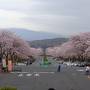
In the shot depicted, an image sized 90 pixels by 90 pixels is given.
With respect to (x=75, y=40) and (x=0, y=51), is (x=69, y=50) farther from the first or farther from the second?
(x=0, y=51)

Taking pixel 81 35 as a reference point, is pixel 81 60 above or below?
below

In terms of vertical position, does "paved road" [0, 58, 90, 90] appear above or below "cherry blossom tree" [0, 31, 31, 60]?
below

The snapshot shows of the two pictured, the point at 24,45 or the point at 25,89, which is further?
the point at 24,45

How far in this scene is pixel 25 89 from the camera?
3131cm

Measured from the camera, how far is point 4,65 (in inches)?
2763

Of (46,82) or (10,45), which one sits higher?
(10,45)

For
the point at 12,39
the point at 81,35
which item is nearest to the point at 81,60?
the point at 81,35

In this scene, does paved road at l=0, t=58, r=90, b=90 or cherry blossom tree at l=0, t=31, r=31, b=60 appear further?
cherry blossom tree at l=0, t=31, r=31, b=60

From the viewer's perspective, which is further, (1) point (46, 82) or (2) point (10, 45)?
(2) point (10, 45)

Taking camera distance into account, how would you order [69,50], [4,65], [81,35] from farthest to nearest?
[69,50]
[81,35]
[4,65]

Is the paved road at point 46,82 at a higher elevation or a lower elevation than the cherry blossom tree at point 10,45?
lower

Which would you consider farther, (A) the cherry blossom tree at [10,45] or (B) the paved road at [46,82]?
(A) the cherry blossom tree at [10,45]

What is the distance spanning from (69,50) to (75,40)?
940 cm

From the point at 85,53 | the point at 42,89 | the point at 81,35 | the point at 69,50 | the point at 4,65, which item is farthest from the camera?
the point at 69,50
